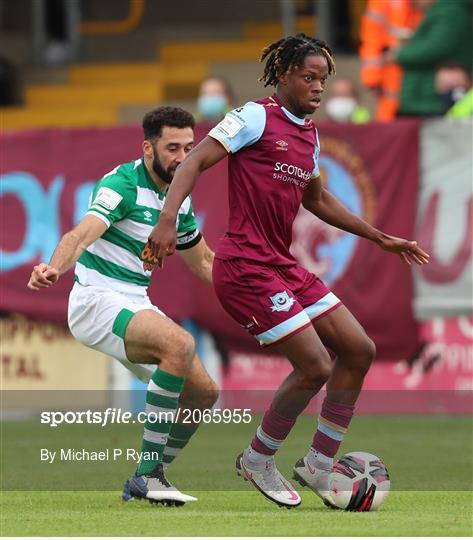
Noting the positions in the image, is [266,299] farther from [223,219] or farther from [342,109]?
[342,109]

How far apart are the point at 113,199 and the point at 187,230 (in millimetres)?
633

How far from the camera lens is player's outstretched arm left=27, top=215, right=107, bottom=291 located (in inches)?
326

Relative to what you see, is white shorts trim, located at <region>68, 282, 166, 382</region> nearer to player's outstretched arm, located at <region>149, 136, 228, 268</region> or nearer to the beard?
the beard

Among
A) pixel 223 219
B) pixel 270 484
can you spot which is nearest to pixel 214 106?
pixel 223 219

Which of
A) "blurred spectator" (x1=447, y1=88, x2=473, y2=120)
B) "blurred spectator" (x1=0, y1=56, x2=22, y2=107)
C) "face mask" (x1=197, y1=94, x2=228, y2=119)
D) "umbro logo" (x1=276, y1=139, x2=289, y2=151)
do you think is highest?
"umbro logo" (x1=276, y1=139, x2=289, y2=151)

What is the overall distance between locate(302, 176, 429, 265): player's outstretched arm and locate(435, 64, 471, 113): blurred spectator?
576 cm

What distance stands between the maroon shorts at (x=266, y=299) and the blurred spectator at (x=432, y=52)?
6.76 metres

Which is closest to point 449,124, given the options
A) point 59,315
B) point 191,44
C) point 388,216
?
point 388,216

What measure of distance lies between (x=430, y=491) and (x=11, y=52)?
1281cm

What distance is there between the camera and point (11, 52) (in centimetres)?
2122

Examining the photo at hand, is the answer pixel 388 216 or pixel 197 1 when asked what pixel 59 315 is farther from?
pixel 197 1

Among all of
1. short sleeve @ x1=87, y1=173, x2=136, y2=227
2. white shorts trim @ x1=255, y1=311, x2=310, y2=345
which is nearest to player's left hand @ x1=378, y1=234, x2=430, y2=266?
white shorts trim @ x1=255, y1=311, x2=310, y2=345

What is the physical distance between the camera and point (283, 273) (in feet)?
28.8

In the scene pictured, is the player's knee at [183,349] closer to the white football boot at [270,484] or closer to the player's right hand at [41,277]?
the white football boot at [270,484]
